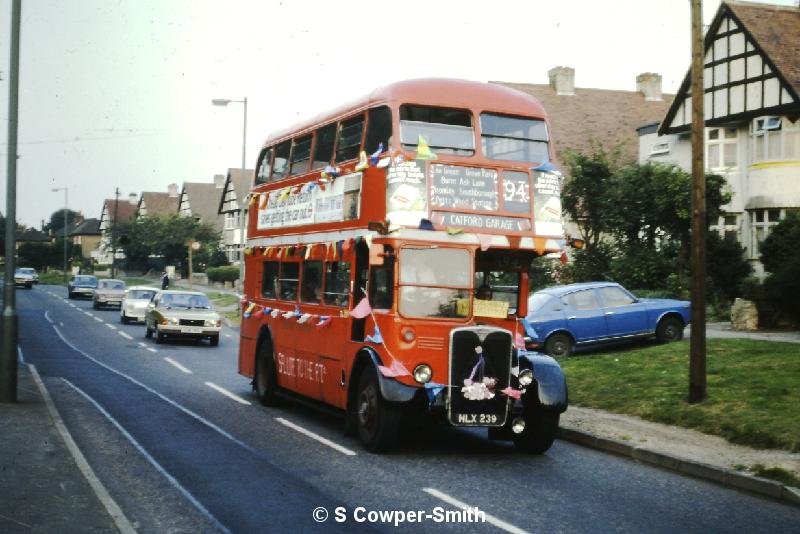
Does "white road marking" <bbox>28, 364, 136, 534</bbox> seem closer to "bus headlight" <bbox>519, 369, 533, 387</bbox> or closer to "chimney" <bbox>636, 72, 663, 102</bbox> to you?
"bus headlight" <bbox>519, 369, 533, 387</bbox>

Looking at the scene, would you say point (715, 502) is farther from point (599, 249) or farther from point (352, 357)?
point (599, 249)

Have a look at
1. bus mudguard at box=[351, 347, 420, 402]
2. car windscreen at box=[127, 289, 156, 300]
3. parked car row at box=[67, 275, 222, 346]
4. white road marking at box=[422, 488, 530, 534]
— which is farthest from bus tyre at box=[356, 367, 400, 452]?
car windscreen at box=[127, 289, 156, 300]

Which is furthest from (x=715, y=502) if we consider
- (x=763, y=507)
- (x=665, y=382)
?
(x=665, y=382)

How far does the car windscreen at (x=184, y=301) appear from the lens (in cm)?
3105

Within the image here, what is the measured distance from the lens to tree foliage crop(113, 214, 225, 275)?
273ft

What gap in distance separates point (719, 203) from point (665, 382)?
17652 mm

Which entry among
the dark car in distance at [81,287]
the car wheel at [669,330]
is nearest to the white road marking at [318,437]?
the car wheel at [669,330]

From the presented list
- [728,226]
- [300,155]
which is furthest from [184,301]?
[728,226]

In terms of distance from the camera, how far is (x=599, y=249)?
34188mm

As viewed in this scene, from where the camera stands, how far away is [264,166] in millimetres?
17844

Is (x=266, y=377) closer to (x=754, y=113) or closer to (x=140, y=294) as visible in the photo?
(x=754, y=113)

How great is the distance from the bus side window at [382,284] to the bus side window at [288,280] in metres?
3.41

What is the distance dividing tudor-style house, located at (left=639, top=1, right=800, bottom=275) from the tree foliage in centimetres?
5453

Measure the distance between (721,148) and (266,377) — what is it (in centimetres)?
2509
